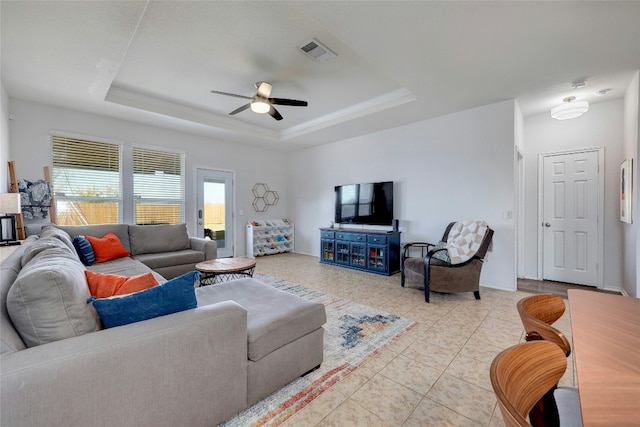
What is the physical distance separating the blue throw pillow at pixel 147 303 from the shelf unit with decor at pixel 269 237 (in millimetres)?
4762

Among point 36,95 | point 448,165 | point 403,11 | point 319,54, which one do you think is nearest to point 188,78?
point 319,54

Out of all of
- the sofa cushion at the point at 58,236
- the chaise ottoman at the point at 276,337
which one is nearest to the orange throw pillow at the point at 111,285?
the chaise ottoman at the point at 276,337

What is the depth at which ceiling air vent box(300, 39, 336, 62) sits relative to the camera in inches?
105

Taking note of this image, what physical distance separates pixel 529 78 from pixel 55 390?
453 centimetres

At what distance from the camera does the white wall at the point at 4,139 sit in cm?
318

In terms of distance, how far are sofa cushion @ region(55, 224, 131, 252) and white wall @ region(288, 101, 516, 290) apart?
3757 mm

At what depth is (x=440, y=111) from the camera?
4.17 metres

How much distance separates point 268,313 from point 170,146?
4.69 meters

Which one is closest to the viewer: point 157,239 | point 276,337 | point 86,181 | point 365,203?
point 276,337

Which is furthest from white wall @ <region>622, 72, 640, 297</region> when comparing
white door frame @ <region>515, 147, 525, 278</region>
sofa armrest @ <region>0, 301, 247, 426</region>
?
sofa armrest @ <region>0, 301, 247, 426</region>

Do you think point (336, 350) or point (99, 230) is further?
point (99, 230)

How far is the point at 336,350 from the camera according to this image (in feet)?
7.18

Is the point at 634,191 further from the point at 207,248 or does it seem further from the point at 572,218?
the point at 207,248

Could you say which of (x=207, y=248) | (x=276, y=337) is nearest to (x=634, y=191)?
(x=276, y=337)
